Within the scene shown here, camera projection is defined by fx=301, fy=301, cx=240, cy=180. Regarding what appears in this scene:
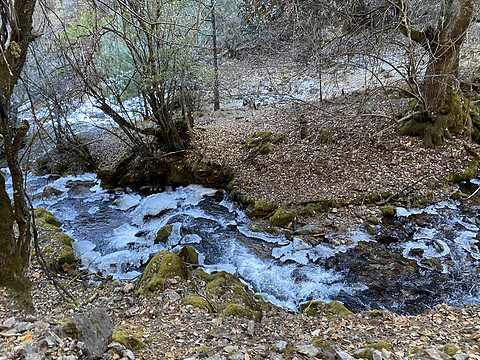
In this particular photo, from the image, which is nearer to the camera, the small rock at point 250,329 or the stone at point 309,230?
the small rock at point 250,329

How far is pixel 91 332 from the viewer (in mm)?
2115

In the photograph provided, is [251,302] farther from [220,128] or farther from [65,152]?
[65,152]

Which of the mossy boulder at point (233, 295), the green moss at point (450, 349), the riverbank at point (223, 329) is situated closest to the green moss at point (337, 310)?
the riverbank at point (223, 329)

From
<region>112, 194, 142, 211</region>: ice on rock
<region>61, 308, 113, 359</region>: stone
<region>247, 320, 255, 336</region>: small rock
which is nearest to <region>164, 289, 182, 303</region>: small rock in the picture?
<region>247, 320, 255, 336</region>: small rock

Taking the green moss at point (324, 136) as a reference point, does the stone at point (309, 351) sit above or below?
below

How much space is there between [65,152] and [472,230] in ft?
38.7

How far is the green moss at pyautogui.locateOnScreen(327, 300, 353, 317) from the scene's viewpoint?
422 cm

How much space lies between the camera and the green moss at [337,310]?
166 inches

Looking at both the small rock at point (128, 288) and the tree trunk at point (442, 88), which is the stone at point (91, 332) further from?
the tree trunk at point (442, 88)

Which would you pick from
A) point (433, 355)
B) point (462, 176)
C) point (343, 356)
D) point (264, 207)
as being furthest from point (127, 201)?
point (462, 176)

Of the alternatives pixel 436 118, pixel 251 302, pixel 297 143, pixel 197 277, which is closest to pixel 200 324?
pixel 251 302

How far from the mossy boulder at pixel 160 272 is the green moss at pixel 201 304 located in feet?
1.89

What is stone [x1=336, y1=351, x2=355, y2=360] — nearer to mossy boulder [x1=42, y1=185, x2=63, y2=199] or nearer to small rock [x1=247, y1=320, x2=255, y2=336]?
small rock [x1=247, y1=320, x2=255, y2=336]

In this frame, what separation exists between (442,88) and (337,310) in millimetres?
6403
